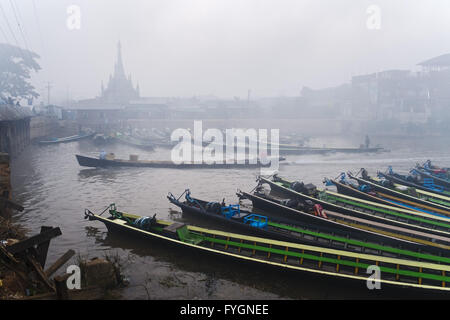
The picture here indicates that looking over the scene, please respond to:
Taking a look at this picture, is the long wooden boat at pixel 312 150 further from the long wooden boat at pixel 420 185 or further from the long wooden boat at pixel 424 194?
the long wooden boat at pixel 424 194

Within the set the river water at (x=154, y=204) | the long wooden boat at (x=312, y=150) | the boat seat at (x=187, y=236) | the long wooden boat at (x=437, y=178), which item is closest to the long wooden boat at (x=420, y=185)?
the long wooden boat at (x=437, y=178)

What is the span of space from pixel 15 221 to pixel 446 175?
23.8 m

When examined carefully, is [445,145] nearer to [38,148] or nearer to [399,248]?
[399,248]

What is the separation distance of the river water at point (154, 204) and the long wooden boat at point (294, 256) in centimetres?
39

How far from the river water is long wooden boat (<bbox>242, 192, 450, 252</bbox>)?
10.4 ft

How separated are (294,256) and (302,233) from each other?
6.18 feet

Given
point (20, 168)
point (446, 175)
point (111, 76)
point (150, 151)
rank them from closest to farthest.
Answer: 1. point (446, 175)
2. point (20, 168)
3. point (150, 151)
4. point (111, 76)

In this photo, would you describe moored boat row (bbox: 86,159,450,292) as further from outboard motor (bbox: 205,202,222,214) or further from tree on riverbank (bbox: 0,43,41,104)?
tree on riverbank (bbox: 0,43,41,104)

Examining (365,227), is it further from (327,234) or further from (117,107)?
(117,107)

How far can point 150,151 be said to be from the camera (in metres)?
40.5

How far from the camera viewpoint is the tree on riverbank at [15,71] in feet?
155

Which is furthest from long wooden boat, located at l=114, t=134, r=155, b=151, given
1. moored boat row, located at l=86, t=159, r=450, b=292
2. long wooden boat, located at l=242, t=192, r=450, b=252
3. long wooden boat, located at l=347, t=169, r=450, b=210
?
long wooden boat, located at l=242, t=192, r=450, b=252

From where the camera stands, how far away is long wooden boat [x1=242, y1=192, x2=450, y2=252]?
10.8 metres
